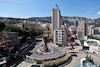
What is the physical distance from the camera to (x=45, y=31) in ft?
357

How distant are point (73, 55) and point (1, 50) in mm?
31410

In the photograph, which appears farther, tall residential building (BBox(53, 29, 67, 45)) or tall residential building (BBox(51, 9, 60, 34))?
tall residential building (BBox(51, 9, 60, 34))

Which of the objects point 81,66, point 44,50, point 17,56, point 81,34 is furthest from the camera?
point 81,34

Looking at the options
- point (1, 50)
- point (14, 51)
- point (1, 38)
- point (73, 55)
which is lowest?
point (73, 55)

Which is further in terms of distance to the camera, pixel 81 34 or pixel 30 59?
pixel 81 34

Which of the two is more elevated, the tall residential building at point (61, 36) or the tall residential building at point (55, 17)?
the tall residential building at point (55, 17)

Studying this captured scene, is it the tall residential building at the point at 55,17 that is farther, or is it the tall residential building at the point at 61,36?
the tall residential building at the point at 55,17

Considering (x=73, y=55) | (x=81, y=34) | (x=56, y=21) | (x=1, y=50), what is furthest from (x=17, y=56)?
(x=81, y=34)

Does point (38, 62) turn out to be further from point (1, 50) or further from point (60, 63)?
point (1, 50)

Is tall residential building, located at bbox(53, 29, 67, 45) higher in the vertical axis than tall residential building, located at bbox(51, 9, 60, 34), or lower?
lower

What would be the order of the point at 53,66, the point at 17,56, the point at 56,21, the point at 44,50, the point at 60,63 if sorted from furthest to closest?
the point at 56,21 → the point at 44,50 → the point at 17,56 → the point at 60,63 → the point at 53,66

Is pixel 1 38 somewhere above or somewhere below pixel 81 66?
above

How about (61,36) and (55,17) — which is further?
(55,17)

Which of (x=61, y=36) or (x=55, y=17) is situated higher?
(x=55, y=17)
